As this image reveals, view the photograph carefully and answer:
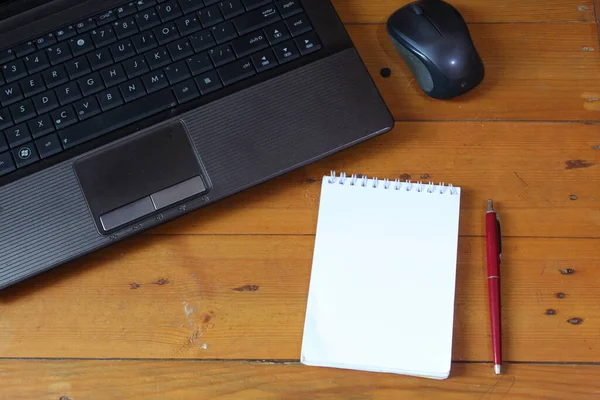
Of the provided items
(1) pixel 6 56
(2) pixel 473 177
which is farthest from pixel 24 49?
(2) pixel 473 177

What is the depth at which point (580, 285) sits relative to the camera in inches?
21.8

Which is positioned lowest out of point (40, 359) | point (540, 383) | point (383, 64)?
point (540, 383)

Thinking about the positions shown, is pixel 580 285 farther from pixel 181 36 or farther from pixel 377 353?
pixel 181 36

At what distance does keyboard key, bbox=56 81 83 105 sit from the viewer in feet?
1.84

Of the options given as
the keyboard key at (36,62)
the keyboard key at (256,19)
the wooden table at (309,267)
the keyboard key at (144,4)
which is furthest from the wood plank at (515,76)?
the keyboard key at (36,62)

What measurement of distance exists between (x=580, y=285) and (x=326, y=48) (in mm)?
324

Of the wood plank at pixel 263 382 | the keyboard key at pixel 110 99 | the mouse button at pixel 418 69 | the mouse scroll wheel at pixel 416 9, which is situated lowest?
the wood plank at pixel 263 382

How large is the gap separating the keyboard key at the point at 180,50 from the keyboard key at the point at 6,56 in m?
0.15

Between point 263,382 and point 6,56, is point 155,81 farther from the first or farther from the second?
point 263,382

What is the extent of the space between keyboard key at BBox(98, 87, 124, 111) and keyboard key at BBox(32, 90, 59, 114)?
0.13 feet

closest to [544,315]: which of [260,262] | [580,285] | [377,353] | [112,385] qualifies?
[580,285]

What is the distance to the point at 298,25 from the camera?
0.58 meters

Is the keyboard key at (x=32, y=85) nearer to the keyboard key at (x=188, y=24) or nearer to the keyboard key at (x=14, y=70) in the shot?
the keyboard key at (x=14, y=70)

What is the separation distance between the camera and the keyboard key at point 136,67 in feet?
1.86
